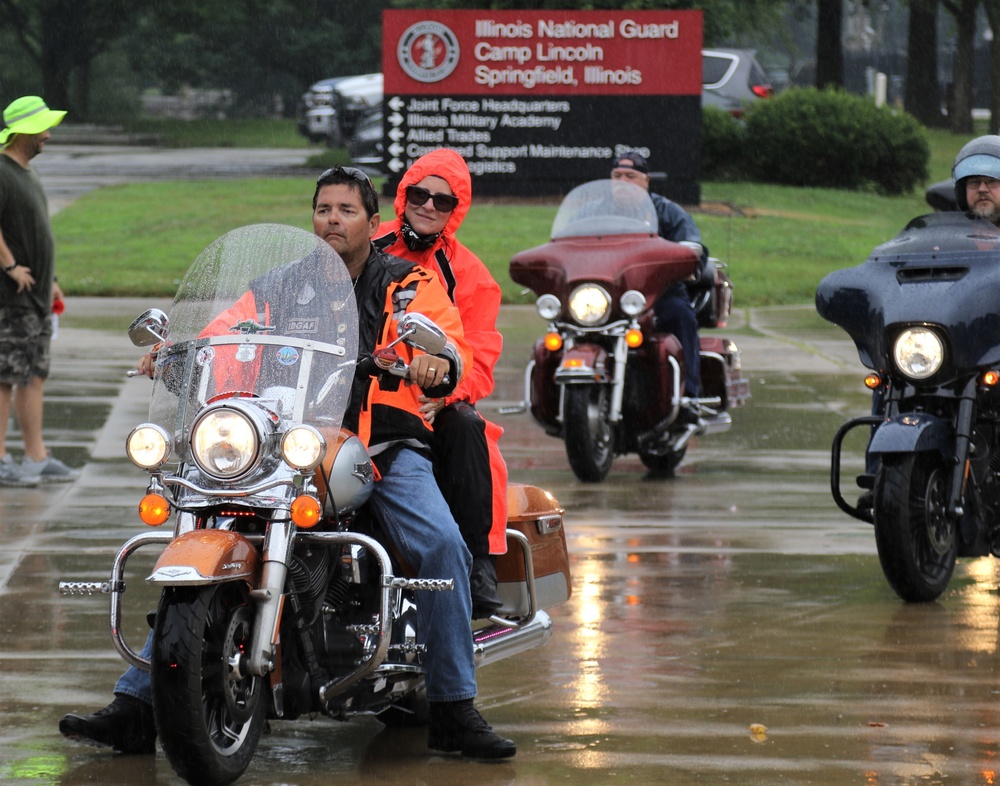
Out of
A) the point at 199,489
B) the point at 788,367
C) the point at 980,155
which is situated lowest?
the point at 788,367

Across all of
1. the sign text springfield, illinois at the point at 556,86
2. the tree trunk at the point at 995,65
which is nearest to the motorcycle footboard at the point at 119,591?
the sign text springfield, illinois at the point at 556,86

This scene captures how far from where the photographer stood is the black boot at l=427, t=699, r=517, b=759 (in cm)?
541

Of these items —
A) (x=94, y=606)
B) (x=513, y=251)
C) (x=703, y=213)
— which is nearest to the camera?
(x=94, y=606)

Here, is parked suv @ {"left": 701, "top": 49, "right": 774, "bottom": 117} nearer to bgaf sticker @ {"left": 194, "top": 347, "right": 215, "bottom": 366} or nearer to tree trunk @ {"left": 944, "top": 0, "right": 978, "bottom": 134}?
tree trunk @ {"left": 944, "top": 0, "right": 978, "bottom": 134}

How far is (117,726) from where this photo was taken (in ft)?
17.7

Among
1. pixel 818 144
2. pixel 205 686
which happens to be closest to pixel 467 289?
pixel 205 686

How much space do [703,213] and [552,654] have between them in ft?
65.6

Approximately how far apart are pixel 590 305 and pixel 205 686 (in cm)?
615

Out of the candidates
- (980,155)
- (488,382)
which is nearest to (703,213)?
(980,155)

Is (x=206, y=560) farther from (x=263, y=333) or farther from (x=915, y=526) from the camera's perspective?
(x=915, y=526)

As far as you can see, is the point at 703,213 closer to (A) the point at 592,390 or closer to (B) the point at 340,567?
(A) the point at 592,390

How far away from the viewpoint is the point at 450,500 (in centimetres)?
559

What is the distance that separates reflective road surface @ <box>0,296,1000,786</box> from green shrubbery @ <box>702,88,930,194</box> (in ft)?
64.3

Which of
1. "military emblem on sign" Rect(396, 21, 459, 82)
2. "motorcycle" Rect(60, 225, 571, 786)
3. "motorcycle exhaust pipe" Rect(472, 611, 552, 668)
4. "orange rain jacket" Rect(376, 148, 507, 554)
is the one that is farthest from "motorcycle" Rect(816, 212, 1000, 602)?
"military emblem on sign" Rect(396, 21, 459, 82)
